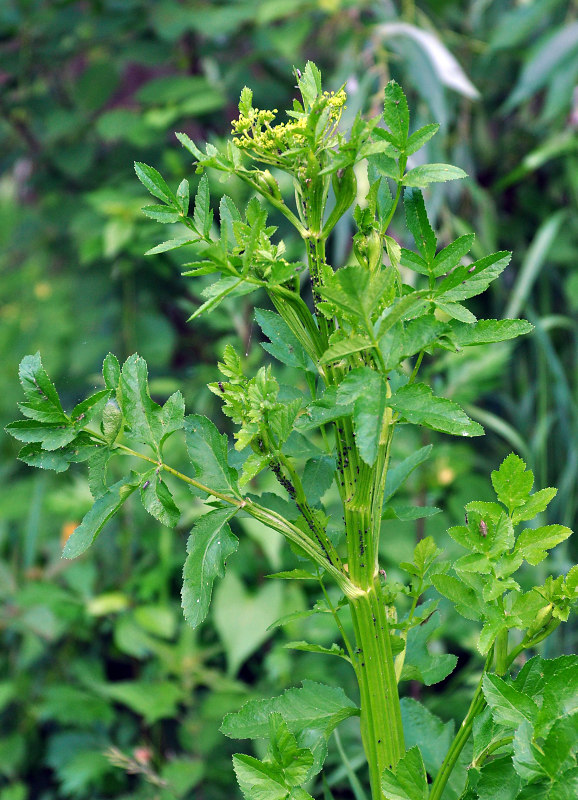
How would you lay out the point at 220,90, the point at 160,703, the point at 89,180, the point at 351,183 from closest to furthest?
1. the point at 351,183
2. the point at 160,703
3. the point at 220,90
4. the point at 89,180

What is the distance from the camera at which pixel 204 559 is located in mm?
344

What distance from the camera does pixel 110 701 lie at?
1.13m

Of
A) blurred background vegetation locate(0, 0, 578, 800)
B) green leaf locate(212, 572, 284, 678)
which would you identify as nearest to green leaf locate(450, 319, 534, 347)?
blurred background vegetation locate(0, 0, 578, 800)

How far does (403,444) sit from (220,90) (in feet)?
2.13

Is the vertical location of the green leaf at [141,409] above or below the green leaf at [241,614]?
above

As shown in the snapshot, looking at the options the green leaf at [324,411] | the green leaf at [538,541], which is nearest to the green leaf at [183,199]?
the green leaf at [324,411]

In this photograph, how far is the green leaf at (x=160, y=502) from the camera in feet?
1.15

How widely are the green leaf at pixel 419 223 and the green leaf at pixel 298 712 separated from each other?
0.21 meters

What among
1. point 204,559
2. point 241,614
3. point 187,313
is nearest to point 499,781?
point 204,559

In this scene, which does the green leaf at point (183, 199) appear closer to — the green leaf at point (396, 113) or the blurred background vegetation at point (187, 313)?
the green leaf at point (396, 113)

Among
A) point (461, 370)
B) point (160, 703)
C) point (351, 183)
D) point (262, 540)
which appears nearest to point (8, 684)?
point (160, 703)

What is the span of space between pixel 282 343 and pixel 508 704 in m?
0.19

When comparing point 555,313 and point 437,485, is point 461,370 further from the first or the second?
point 555,313

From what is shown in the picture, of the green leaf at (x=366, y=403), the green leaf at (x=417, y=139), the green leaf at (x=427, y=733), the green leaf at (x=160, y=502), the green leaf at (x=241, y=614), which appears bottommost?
the green leaf at (x=241, y=614)
